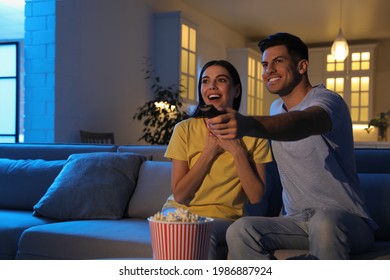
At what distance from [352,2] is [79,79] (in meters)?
4.06

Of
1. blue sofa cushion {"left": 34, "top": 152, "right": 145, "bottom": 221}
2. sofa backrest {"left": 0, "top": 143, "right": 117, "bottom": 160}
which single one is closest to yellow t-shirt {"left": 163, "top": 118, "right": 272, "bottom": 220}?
blue sofa cushion {"left": 34, "top": 152, "right": 145, "bottom": 221}

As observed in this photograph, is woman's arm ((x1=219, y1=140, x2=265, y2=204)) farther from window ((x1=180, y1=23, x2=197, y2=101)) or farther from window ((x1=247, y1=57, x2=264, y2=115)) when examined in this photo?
window ((x1=247, y1=57, x2=264, y2=115))

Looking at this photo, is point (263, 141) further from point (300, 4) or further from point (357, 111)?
point (357, 111)

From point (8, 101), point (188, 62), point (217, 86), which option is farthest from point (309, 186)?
point (188, 62)

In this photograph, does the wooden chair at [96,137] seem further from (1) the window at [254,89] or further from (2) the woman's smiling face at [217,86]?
(1) the window at [254,89]

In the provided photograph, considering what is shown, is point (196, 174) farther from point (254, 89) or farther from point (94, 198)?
point (254, 89)

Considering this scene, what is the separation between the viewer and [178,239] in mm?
1134

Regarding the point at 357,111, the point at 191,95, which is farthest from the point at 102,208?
the point at 357,111

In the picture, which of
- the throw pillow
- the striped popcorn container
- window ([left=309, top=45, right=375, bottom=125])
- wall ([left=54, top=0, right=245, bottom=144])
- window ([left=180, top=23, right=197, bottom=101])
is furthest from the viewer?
window ([left=309, top=45, right=375, bottom=125])

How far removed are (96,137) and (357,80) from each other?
5608mm

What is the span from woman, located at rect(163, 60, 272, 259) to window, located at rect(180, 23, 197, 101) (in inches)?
189

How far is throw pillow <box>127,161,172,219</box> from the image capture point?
98.0 inches

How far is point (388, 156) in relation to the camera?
2.34m

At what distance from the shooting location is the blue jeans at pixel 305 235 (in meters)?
1.51
